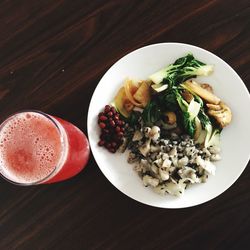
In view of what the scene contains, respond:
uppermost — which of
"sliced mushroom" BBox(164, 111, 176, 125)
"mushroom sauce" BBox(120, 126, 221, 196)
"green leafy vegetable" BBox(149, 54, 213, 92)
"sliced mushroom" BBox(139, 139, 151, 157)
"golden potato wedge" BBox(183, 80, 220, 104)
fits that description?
"green leafy vegetable" BBox(149, 54, 213, 92)

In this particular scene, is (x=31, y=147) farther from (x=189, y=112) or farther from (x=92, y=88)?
(x=189, y=112)

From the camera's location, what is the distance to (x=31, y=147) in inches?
48.0

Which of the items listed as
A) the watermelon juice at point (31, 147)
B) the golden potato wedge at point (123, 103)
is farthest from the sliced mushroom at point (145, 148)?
the watermelon juice at point (31, 147)

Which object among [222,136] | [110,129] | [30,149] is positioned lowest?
[222,136]

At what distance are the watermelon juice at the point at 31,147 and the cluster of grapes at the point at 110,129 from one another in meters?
0.17

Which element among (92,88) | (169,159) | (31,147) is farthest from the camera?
(92,88)

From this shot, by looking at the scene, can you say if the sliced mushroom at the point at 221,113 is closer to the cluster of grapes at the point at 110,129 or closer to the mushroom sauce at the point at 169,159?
the mushroom sauce at the point at 169,159

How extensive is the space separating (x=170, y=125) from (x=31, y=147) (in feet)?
1.37

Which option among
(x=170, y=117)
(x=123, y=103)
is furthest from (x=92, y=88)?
(x=170, y=117)

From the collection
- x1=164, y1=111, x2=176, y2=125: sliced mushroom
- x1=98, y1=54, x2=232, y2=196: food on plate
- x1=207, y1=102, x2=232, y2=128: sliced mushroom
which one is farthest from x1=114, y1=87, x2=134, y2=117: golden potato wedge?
x1=207, y1=102, x2=232, y2=128: sliced mushroom

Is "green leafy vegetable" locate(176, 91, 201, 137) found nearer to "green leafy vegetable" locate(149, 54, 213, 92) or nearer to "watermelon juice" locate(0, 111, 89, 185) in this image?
"green leafy vegetable" locate(149, 54, 213, 92)

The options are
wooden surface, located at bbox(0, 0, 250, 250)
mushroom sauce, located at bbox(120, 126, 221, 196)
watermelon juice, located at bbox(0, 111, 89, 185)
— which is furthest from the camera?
wooden surface, located at bbox(0, 0, 250, 250)

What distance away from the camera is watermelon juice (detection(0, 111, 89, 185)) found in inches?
48.0

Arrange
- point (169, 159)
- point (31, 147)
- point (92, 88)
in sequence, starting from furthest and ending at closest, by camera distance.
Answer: point (92, 88) → point (169, 159) → point (31, 147)
